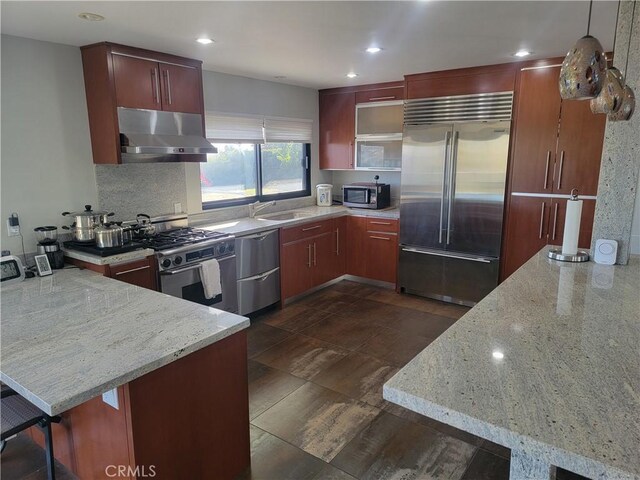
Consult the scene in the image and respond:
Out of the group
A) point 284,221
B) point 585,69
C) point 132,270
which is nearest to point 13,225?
point 132,270

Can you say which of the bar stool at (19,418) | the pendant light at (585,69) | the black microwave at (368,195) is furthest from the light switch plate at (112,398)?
the black microwave at (368,195)

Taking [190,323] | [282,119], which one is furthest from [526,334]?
[282,119]

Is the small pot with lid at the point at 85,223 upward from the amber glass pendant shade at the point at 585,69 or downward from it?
downward

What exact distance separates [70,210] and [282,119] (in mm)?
2504

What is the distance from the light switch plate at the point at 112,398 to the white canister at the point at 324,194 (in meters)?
4.03

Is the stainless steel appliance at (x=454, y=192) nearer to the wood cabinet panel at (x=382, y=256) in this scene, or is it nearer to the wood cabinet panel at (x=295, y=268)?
the wood cabinet panel at (x=382, y=256)

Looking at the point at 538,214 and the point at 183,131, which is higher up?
the point at 183,131

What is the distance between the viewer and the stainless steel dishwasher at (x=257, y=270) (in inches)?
154

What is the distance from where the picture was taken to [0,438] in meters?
1.62

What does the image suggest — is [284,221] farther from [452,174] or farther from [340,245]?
[452,174]

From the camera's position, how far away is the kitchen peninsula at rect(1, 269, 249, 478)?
1483 millimetres

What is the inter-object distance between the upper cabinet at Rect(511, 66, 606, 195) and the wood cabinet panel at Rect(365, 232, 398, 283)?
4.71 ft

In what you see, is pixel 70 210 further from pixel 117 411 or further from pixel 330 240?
pixel 330 240

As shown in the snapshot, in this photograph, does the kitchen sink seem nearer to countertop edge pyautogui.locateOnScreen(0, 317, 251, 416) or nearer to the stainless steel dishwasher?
the stainless steel dishwasher
